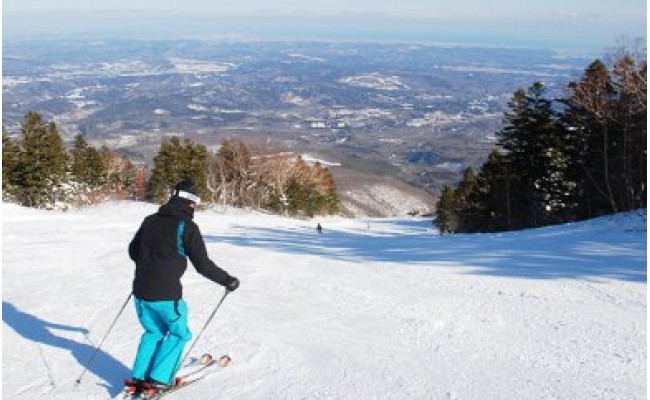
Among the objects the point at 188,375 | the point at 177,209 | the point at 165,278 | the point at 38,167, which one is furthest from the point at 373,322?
the point at 38,167

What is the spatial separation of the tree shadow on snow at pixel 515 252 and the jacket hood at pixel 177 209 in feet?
22.2

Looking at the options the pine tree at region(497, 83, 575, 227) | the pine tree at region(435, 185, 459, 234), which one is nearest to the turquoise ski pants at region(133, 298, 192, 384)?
the pine tree at region(497, 83, 575, 227)

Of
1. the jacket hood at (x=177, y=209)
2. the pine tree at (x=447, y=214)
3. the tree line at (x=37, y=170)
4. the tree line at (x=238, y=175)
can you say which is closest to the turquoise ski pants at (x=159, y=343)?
the jacket hood at (x=177, y=209)

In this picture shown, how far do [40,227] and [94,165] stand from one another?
3430 centimetres

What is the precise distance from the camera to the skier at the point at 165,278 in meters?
5.24

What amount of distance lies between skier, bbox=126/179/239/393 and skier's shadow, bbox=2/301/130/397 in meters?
0.53

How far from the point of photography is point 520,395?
550cm

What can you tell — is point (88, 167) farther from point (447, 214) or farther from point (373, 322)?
point (373, 322)

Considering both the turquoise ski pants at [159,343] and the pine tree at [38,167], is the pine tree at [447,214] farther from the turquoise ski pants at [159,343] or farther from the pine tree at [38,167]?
the turquoise ski pants at [159,343]

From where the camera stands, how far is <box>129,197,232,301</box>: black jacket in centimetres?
523

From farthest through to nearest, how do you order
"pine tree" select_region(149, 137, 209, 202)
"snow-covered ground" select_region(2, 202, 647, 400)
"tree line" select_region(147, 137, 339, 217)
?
"tree line" select_region(147, 137, 339, 217), "pine tree" select_region(149, 137, 209, 202), "snow-covered ground" select_region(2, 202, 647, 400)

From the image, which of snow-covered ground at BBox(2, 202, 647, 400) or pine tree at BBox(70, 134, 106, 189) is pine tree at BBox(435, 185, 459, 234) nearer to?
pine tree at BBox(70, 134, 106, 189)

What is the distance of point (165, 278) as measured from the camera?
5.30m

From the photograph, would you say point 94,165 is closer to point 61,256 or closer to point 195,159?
point 195,159
